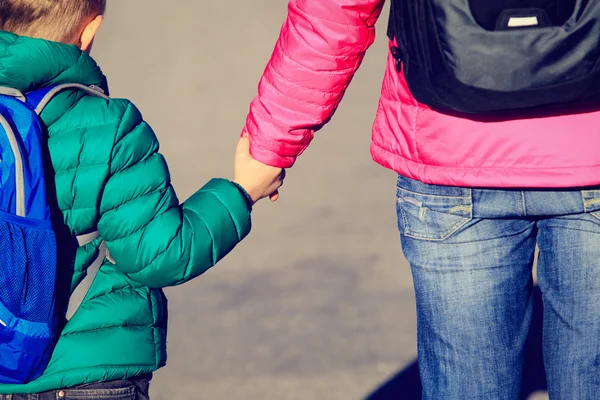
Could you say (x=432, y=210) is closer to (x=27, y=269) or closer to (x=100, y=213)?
(x=100, y=213)

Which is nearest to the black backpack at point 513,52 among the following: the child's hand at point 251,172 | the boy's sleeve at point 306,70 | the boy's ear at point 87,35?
the boy's sleeve at point 306,70

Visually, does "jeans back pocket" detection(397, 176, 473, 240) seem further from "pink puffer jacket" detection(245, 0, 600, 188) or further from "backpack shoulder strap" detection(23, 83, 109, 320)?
"backpack shoulder strap" detection(23, 83, 109, 320)

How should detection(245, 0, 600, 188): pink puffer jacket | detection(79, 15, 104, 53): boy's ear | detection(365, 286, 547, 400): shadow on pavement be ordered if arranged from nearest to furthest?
detection(245, 0, 600, 188): pink puffer jacket, detection(79, 15, 104, 53): boy's ear, detection(365, 286, 547, 400): shadow on pavement

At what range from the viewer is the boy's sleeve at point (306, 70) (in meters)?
2.57

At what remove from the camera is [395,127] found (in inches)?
103

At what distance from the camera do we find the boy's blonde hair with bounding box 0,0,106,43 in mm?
2555

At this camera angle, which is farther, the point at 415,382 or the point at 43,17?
the point at 415,382

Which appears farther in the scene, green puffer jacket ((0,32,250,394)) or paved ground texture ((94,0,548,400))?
paved ground texture ((94,0,548,400))

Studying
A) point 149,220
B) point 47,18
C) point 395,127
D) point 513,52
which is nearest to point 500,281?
point 395,127

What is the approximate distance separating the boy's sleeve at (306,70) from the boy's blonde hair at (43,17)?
512mm

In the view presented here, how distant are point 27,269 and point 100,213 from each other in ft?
0.90

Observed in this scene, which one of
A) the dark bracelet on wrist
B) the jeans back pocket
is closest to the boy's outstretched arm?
the dark bracelet on wrist

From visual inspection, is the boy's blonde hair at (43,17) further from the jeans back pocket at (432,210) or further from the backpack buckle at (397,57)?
the jeans back pocket at (432,210)

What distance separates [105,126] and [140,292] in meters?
0.44
